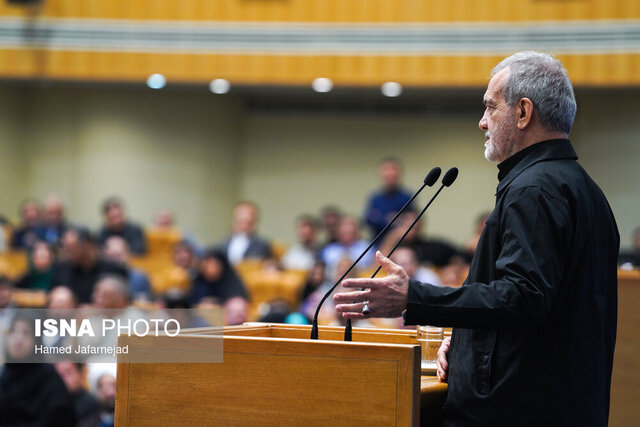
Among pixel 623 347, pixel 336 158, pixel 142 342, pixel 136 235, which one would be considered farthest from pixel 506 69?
pixel 336 158

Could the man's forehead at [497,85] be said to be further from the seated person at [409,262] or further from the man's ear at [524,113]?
the seated person at [409,262]

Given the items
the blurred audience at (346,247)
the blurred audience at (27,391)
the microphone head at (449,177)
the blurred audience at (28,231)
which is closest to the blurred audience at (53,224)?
the blurred audience at (28,231)

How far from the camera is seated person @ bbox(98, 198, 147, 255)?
315 inches

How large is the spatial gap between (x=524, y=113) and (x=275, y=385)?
73 centimetres

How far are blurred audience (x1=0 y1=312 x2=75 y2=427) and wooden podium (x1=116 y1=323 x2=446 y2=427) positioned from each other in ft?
8.72

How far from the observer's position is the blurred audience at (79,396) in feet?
14.3

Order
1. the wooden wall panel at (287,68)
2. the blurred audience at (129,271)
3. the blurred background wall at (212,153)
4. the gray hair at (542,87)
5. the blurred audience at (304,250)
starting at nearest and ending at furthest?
the gray hair at (542,87), the blurred audience at (129,271), the blurred audience at (304,250), the wooden wall panel at (287,68), the blurred background wall at (212,153)

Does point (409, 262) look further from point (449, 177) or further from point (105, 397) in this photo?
point (449, 177)

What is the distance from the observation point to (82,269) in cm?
652

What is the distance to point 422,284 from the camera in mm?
1664

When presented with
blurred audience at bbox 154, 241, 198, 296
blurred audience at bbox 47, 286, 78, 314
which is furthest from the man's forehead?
blurred audience at bbox 154, 241, 198, 296

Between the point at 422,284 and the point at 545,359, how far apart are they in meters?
0.27

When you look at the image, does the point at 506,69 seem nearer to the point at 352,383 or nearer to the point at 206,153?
the point at 352,383

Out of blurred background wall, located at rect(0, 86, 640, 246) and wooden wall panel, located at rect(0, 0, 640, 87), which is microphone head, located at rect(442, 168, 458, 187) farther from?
blurred background wall, located at rect(0, 86, 640, 246)
